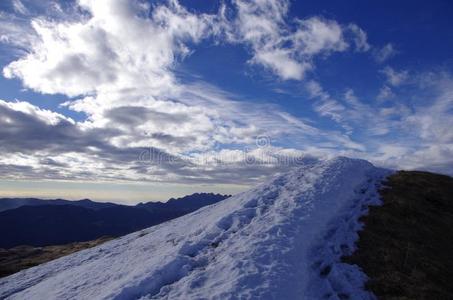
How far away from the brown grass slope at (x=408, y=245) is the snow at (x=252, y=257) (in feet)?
2.68

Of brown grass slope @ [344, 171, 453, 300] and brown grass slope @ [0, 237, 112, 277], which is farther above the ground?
brown grass slope @ [344, 171, 453, 300]

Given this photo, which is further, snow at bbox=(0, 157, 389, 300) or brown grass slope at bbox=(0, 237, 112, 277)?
brown grass slope at bbox=(0, 237, 112, 277)

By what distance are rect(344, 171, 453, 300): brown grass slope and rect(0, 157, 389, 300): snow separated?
82 cm

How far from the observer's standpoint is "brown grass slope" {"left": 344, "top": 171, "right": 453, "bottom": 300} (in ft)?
53.1

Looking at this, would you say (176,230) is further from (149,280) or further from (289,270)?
(289,270)

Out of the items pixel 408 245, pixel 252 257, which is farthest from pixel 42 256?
pixel 408 245

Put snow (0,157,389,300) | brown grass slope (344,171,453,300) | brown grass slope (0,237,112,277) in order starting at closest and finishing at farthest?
snow (0,157,389,300), brown grass slope (344,171,453,300), brown grass slope (0,237,112,277)

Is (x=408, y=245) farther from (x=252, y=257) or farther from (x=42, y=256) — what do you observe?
(x=42, y=256)

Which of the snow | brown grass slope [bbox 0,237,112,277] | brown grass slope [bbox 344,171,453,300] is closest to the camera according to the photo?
the snow

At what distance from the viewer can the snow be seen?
51.9ft

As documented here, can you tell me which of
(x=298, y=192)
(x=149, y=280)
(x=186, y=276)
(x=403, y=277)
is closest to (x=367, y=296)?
(x=403, y=277)

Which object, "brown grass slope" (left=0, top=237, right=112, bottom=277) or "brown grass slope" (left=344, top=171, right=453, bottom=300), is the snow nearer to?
"brown grass slope" (left=344, top=171, right=453, bottom=300)

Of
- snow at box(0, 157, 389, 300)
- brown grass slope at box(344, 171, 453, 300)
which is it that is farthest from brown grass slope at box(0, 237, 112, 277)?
brown grass slope at box(344, 171, 453, 300)

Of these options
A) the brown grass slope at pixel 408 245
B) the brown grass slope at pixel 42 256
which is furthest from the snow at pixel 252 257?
the brown grass slope at pixel 42 256
